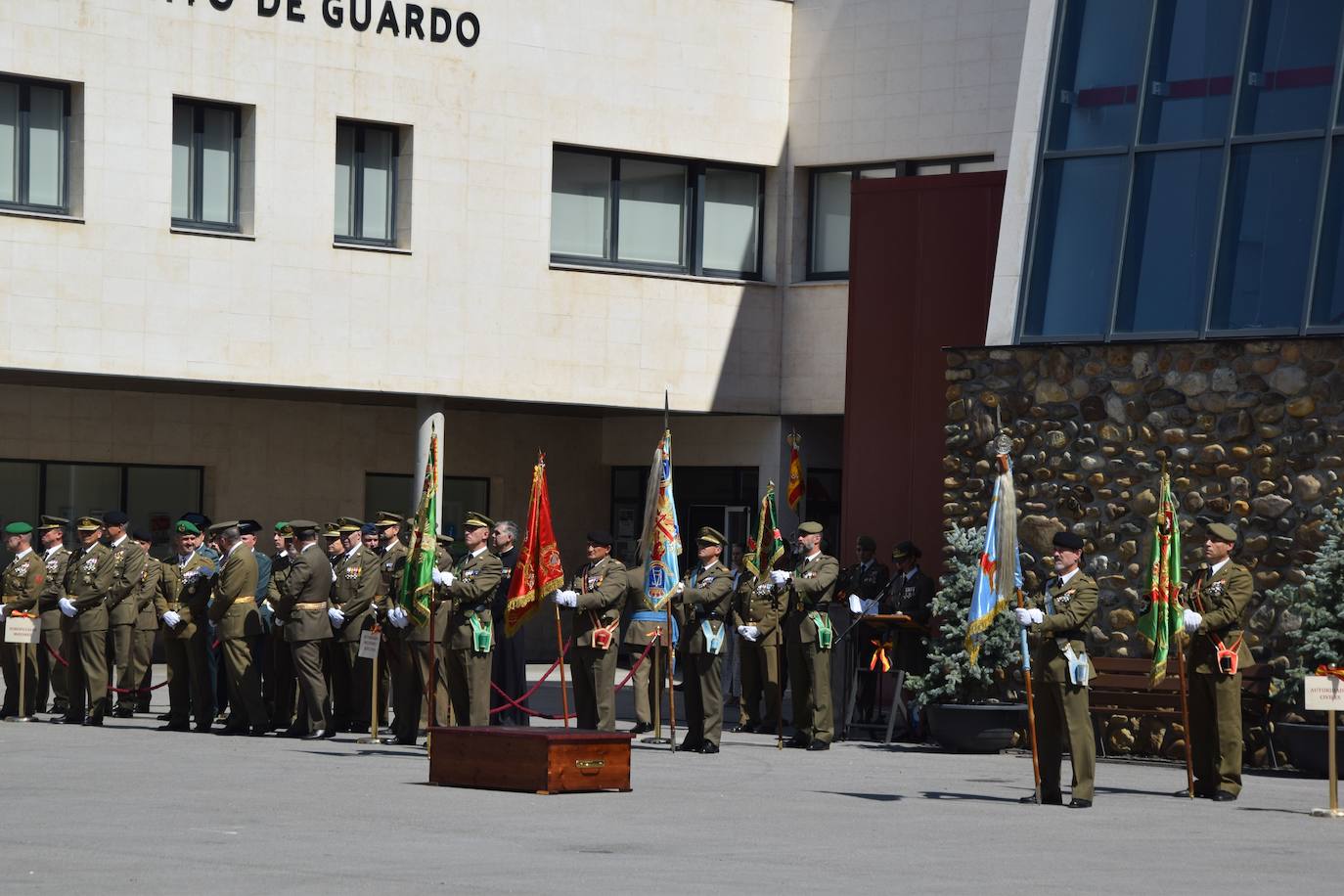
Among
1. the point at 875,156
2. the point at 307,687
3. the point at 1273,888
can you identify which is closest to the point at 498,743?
the point at 307,687

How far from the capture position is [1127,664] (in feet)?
64.8

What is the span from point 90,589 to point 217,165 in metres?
7.88

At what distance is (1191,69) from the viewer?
68.4 feet

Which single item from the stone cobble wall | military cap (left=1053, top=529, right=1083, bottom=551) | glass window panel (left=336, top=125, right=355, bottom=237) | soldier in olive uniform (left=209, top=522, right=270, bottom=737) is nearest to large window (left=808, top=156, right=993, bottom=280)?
glass window panel (left=336, top=125, right=355, bottom=237)

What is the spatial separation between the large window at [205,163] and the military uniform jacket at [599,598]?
1012cm

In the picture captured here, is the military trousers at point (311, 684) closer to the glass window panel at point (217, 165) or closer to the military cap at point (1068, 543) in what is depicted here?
the military cap at point (1068, 543)

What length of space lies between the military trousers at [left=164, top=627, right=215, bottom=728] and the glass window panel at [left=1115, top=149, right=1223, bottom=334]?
8.88 meters

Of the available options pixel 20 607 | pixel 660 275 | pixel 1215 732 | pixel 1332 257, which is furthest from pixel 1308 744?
pixel 660 275

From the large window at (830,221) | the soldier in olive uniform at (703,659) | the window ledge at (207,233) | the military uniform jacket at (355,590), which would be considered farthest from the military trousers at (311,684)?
the large window at (830,221)

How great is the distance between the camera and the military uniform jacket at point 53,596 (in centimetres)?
2212

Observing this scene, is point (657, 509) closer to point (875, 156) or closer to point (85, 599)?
point (85, 599)

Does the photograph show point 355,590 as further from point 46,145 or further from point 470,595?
point 46,145

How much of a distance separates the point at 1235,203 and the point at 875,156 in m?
10.7

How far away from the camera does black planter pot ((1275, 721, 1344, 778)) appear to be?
59.3 feet
